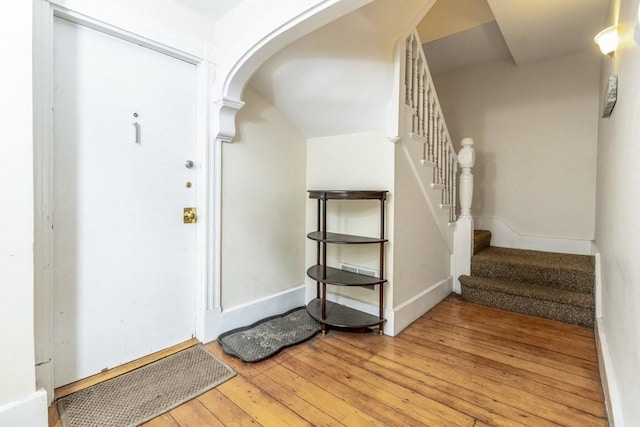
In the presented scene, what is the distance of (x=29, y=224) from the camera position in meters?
1.27

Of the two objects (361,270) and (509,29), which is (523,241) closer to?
(509,29)

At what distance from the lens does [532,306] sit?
2551 millimetres

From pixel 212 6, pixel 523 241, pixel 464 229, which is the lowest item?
pixel 523 241

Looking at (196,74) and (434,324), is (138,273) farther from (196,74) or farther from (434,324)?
(434,324)

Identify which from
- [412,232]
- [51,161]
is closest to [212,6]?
[51,161]

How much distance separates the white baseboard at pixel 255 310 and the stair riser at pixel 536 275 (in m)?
1.77

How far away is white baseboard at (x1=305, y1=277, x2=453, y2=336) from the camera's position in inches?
85.5

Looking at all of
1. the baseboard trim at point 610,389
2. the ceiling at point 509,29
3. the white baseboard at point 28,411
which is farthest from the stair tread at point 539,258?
the white baseboard at point 28,411

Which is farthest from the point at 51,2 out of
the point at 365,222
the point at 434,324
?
the point at 434,324

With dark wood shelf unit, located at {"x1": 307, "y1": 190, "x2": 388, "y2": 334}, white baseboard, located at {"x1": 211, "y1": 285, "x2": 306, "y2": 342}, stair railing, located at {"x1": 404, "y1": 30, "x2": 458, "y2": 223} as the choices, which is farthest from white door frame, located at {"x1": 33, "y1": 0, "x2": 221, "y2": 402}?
stair railing, located at {"x1": 404, "y1": 30, "x2": 458, "y2": 223}

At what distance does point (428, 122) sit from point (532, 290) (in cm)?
168

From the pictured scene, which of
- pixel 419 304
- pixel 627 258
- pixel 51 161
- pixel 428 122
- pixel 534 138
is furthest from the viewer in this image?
pixel 534 138

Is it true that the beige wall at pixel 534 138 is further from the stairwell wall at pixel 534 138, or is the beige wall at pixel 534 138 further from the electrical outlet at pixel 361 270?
the electrical outlet at pixel 361 270

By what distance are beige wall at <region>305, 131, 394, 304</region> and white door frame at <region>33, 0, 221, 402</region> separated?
0.86 meters
